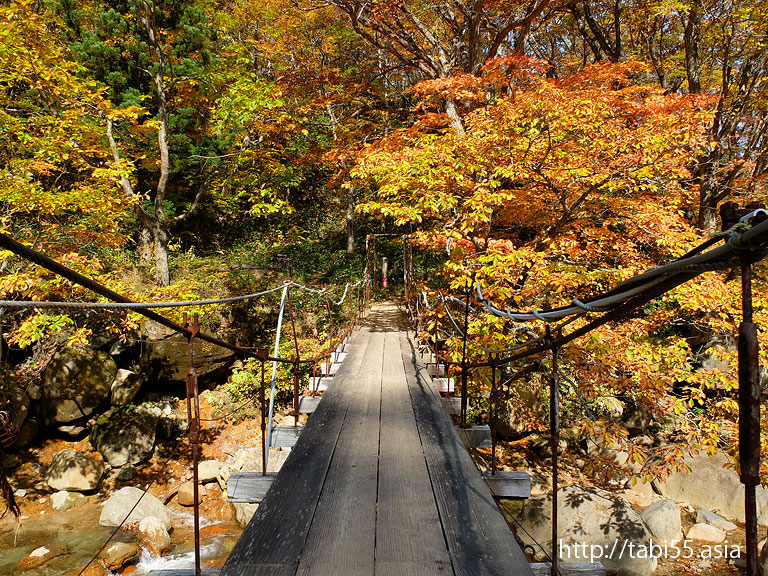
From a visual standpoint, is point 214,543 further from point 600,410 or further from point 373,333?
point 600,410

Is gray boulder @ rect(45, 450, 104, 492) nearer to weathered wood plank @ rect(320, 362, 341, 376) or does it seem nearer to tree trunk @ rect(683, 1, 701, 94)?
weathered wood plank @ rect(320, 362, 341, 376)

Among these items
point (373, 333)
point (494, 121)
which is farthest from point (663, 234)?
point (373, 333)

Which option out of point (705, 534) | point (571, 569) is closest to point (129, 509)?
point (571, 569)

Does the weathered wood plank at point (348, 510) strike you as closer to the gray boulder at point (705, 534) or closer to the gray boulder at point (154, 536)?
the gray boulder at point (154, 536)

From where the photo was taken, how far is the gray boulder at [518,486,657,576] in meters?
5.69

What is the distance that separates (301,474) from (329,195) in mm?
18044

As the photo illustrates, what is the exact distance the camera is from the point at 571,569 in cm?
188

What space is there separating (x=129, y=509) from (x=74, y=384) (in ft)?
10.5

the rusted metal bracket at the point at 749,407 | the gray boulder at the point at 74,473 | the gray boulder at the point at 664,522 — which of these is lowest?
the gray boulder at the point at 664,522

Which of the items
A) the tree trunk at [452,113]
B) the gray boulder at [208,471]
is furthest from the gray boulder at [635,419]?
the gray boulder at [208,471]

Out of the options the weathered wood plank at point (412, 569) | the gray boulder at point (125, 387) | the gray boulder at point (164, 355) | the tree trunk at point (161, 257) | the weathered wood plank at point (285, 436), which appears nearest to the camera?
the weathered wood plank at point (412, 569)

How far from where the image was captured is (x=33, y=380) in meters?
8.00

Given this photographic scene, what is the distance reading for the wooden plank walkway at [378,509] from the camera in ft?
6.01

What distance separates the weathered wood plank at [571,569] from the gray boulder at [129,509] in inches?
255
